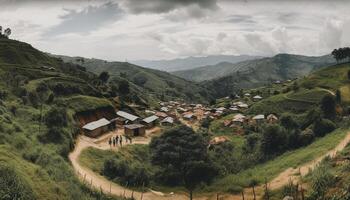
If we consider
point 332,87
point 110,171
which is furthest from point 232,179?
point 332,87

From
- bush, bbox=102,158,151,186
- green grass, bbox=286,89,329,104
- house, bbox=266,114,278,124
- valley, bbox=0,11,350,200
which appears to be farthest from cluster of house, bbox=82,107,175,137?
green grass, bbox=286,89,329,104

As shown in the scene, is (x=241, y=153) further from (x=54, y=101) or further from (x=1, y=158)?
(x=1, y=158)

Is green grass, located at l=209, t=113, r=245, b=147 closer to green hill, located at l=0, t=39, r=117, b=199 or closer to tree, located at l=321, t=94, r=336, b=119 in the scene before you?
tree, located at l=321, t=94, r=336, b=119

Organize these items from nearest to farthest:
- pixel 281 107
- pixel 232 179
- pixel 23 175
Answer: pixel 23 175 → pixel 232 179 → pixel 281 107

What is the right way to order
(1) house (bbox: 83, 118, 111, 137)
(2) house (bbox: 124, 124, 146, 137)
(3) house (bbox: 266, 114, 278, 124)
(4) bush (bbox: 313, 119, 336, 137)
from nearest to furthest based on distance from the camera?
(1) house (bbox: 83, 118, 111, 137) → (4) bush (bbox: 313, 119, 336, 137) → (2) house (bbox: 124, 124, 146, 137) → (3) house (bbox: 266, 114, 278, 124)

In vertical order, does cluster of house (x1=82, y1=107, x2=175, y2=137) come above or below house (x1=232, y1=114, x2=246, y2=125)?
above

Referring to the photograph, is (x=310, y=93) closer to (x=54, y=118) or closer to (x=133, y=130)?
(x=133, y=130)
